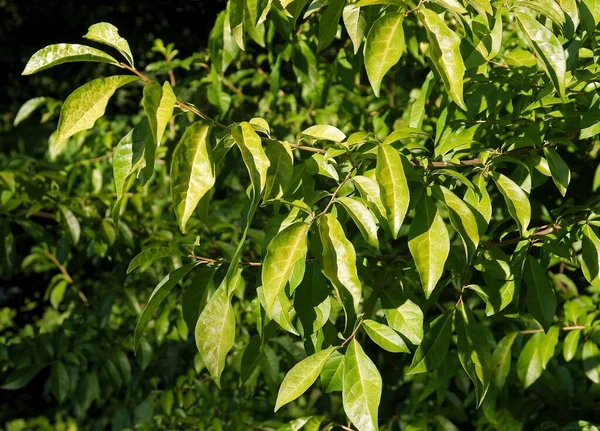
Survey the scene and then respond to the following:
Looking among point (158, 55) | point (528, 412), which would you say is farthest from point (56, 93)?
point (528, 412)

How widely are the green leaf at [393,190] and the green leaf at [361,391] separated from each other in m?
0.21

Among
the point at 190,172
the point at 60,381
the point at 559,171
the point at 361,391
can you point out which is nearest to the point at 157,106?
the point at 190,172

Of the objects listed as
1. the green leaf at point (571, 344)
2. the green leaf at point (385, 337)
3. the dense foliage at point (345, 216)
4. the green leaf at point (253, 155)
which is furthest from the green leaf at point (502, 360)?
the green leaf at point (253, 155)

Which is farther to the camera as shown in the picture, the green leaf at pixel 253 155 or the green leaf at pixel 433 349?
the green leaf at pixel 433 349

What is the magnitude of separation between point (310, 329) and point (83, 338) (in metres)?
1.61

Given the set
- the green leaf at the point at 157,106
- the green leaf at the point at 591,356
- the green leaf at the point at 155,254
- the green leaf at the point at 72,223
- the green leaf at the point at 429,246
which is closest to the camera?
the green leaf at the point at 157,106

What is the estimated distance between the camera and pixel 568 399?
2145 mm

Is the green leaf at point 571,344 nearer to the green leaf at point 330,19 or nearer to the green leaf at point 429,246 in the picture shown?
the green leaf at point 429,246

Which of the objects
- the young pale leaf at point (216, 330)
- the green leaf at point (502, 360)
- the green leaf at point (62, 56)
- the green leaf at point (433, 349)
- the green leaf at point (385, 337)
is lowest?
the green leaf at point (502, 360)

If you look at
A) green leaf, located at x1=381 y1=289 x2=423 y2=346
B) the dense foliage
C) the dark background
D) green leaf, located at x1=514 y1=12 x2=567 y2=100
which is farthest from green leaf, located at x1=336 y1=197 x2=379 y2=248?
the dark background

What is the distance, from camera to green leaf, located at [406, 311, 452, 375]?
140 centimetres

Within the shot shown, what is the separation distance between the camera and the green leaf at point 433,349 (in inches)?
55.0

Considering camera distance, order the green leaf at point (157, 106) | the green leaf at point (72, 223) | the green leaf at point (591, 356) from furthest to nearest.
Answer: the green leaf at point (72, 223) < the green leaf at point (591, 356) < the green leaf at point (157, 106)

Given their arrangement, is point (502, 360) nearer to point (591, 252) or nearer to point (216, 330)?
point (591, 252)
